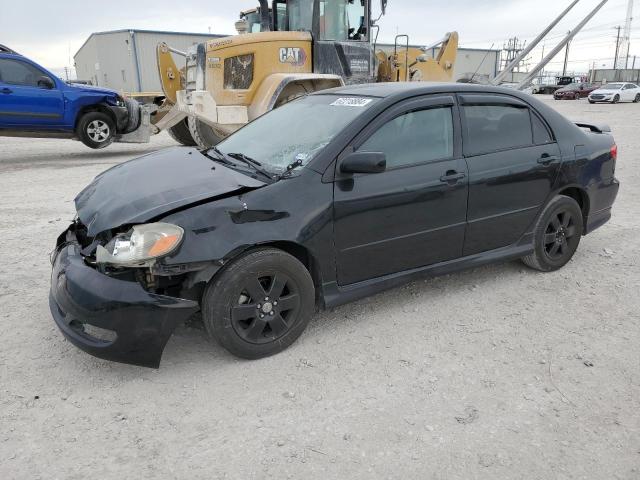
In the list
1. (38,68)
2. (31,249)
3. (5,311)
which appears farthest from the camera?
(38,68)

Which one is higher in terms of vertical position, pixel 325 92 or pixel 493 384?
pixel 325 92

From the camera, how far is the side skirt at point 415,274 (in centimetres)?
313

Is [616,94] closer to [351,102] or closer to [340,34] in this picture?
[340,34]

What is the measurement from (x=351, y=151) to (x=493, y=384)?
1.57m

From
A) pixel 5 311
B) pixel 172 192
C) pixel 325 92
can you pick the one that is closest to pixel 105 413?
pixel 172 192

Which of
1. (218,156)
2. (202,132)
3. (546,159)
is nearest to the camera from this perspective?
(218,156)

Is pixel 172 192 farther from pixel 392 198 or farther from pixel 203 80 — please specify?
pixel 203 80

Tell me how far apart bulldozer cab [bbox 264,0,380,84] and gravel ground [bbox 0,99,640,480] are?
6173 mm

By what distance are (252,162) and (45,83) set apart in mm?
8595

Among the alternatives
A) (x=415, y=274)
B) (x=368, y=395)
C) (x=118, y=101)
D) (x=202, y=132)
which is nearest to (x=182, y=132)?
(x=118, y=101)

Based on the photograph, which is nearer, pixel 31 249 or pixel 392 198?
pixel 392 198

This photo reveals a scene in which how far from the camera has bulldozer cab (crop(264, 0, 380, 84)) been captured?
8.96 m

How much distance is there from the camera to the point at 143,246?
2.58 m

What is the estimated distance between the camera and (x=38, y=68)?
9.84 m
